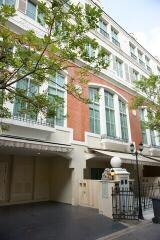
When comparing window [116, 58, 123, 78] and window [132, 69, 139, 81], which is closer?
window [116, 58, 123, 78]

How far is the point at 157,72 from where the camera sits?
2630 cm

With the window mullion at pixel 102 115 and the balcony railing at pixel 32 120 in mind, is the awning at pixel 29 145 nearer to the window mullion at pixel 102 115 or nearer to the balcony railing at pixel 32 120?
the balcony railing at pixel 32 120

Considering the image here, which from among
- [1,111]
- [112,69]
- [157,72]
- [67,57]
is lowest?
[1,111]

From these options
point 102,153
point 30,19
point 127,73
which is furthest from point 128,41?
point 102,153

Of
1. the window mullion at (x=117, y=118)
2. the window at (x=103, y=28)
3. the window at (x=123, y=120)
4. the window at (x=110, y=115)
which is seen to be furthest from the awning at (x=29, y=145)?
the window at (x=103, y=28)

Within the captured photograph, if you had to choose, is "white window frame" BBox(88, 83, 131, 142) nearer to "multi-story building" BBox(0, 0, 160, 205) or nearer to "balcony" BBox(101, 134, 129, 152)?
"multi-story building" BBox(0, 0, 160, 205)

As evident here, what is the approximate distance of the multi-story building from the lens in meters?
10.0

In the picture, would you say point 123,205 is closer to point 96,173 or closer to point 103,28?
point 96,173

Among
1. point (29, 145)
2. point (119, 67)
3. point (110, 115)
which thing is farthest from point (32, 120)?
point (119, 67)

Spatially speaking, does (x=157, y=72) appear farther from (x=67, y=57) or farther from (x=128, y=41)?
(x=67, y=57)

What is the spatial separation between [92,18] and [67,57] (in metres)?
1.45

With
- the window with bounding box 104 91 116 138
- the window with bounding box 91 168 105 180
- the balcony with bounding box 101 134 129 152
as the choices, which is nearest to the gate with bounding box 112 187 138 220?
the balcony with bounding box 101 134 129 152

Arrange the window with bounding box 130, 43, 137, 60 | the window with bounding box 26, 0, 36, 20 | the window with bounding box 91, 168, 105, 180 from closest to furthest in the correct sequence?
the window with bounding box 26, 0, 36, 20 → the window with bounding box 91, 168, 105, 180 → the window with bounding box 130, 43, 137, 60

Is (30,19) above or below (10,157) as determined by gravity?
above
